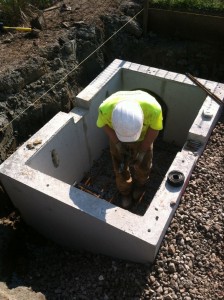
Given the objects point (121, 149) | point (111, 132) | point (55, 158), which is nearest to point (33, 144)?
point (55, 158)

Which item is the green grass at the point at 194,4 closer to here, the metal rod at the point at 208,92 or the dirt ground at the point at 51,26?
the dirt ground at the point at 51,26

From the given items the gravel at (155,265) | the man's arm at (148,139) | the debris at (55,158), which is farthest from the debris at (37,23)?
the gravel at (155,265)

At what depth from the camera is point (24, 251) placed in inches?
193

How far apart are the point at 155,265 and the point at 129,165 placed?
1.71 metres

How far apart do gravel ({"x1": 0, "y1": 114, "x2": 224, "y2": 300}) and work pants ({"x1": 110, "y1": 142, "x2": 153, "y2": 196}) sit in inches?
30.4

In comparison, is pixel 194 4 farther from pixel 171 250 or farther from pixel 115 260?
pixel 115 260

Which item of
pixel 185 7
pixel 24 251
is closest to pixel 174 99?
pixel 185 7

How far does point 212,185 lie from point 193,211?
1.93 feet

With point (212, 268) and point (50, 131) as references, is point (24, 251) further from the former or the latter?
point (212, 268)

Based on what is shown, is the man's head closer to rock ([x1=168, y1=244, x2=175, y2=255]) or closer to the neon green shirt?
the neon green shirt

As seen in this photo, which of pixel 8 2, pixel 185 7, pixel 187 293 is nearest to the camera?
pixel 187 293

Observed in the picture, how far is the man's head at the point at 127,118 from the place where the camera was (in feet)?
12.2

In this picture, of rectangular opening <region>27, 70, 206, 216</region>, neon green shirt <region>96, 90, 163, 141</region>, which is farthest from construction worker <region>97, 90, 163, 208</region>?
rectangular opening <region>27, 70, 206, 216</region>

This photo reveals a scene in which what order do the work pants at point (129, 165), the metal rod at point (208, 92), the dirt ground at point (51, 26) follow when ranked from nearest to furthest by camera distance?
the work pants at point (129, 165) → the metal rod at point (208, 92) → the dirt ground at point (51, 26)
